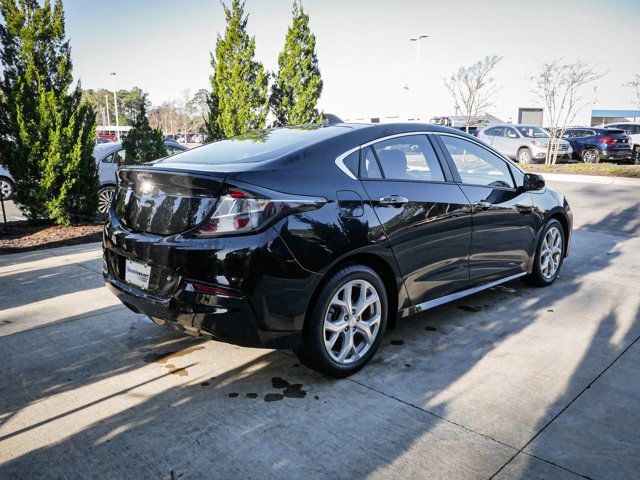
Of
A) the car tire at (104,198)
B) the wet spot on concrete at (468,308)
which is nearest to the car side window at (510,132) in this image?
the car tire at (104,198)

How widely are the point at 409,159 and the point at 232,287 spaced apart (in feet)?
5.58

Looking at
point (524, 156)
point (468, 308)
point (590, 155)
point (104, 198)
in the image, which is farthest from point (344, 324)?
point (590, 155)

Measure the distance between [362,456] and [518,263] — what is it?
2997mm

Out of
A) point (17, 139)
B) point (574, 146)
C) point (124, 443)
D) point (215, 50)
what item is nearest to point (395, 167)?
point (124, 443)

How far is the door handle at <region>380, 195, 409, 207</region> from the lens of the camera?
347 centimetres

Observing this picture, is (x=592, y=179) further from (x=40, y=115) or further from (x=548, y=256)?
(x=40, y=115)

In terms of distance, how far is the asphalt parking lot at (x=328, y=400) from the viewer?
8.20 ft

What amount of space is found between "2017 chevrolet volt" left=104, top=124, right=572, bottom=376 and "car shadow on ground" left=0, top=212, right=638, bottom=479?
31 centimetres

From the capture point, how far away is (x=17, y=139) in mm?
7883

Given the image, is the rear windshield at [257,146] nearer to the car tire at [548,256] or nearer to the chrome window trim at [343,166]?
the chrome window trim at [343,166]

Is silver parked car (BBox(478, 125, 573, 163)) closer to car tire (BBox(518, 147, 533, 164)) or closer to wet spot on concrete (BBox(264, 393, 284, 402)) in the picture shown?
car tire (BBox(518, 147, 533, 164))

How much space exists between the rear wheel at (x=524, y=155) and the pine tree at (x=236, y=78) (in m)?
14.1

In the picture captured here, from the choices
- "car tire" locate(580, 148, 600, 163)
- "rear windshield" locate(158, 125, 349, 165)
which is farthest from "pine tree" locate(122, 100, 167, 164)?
"car tire" locate(580, 148, 600, 163)

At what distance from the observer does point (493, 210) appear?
4445 millimetres
